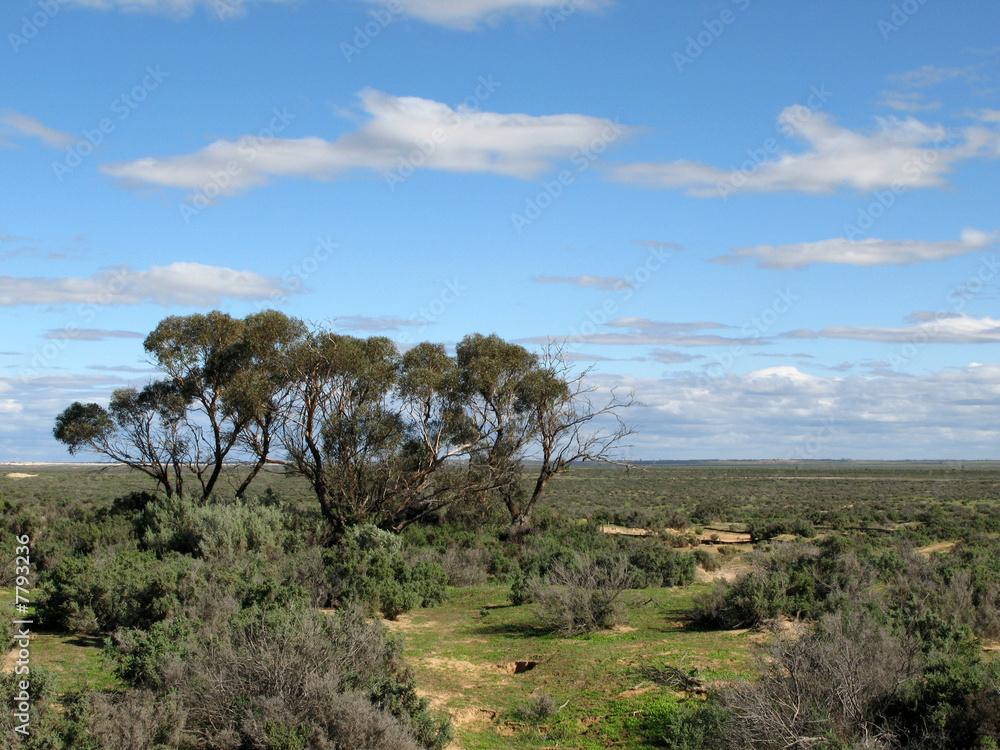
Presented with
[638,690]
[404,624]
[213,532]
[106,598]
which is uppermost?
[213,532]

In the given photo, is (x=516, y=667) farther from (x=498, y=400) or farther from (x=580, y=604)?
(x=498, y=400)

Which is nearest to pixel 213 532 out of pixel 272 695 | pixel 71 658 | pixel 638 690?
pixel 71 658

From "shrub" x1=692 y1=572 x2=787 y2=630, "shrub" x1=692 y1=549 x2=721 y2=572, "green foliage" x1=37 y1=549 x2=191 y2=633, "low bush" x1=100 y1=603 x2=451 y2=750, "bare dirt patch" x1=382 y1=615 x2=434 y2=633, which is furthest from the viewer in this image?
"shrub" x1=692 y1=549 x2=721 y2=572

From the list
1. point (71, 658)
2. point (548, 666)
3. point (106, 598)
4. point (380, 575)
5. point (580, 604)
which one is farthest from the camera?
point (380, 575)

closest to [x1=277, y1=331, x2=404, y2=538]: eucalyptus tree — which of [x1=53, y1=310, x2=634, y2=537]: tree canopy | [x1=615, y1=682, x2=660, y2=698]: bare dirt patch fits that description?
[x1=53, y1=310, x2=634, y2=537]: tree canopy

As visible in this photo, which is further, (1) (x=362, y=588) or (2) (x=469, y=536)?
(2) (x=469, y=536)

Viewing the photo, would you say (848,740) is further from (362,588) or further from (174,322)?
(174,322)

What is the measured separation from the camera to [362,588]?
14.9 metres

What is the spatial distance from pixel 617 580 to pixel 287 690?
840 cm

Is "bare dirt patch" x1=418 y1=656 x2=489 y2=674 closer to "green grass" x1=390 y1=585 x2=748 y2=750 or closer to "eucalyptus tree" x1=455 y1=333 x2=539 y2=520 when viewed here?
"green grass" x1=390 y1=585 x2=748 y2=750

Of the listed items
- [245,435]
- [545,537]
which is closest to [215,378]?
[245,435]

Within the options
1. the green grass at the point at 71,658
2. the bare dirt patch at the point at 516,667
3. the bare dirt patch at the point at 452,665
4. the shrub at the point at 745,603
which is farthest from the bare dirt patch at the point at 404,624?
the shrub at the point at 745,603

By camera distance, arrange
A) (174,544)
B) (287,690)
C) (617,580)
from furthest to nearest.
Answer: (174,544), (617,580), (287,690)

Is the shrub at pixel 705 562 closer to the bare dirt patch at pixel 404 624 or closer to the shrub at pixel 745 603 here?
the shrub at pixel 745 603
